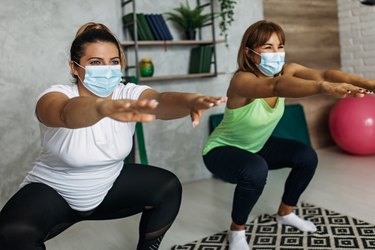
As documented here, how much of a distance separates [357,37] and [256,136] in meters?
2.53

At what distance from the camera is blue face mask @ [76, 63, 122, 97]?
1422 mm

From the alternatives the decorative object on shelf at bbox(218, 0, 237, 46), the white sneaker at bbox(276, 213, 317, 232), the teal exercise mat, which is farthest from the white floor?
the decorative object on shelf at bbox(218, 0, 237, 46)

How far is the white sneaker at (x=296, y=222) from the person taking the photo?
204 cm

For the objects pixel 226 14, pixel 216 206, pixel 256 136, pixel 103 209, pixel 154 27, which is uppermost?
pixel 226 14

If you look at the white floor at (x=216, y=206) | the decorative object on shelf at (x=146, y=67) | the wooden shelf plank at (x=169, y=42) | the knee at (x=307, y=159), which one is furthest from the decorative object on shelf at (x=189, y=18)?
the knee at (x=307, y=159)

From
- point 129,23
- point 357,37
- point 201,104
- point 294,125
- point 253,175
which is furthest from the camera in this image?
point 357,37

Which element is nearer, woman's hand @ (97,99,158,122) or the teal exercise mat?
woman's hand @ (97,99,158,122)

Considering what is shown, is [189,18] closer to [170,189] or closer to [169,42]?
[169,42]

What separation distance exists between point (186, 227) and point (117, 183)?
2.54 ft

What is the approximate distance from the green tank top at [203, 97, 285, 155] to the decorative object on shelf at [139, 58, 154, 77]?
101 cm

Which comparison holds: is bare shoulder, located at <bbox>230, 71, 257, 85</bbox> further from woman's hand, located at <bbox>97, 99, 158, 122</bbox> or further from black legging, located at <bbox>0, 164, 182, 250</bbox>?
woman's hand, located at <bbox>97, 99, 158, 122</bbox>

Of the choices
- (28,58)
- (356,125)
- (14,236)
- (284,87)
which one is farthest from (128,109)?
(356,125)

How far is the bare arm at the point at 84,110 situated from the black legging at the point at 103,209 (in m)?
0.30

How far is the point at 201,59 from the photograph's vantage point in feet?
10.1
